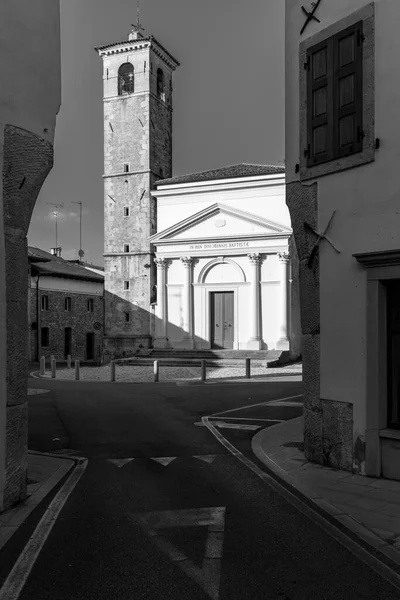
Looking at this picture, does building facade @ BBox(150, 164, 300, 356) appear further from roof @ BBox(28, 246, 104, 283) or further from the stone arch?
roof @ BBox(28, 246, 104, 283)

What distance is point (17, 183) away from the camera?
21.8 ft

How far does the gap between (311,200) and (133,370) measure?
20547mm

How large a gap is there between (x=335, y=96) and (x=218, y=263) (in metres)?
25.5

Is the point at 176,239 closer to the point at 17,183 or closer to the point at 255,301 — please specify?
the point at 255,301

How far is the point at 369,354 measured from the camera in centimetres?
768

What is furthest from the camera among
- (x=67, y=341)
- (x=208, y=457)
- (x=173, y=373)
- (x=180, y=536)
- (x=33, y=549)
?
(x=67, y=341)

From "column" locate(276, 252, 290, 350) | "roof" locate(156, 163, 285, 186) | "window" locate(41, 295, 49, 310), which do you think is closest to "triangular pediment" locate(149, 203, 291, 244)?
"column" locate(276, 252, 290, 350)

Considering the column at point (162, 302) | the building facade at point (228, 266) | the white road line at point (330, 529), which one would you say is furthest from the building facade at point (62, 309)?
the white road line at point (330, 529)

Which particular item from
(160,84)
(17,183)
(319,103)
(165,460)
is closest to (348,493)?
(165,460)

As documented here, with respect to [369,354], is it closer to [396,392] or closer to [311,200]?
[396,392]

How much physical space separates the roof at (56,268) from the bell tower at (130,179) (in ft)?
21.1

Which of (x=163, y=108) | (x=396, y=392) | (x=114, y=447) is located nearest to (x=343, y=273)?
(x=396, y=392)

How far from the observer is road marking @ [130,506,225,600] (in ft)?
15.1

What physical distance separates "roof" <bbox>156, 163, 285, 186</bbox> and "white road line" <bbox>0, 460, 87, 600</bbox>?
28421 mm
